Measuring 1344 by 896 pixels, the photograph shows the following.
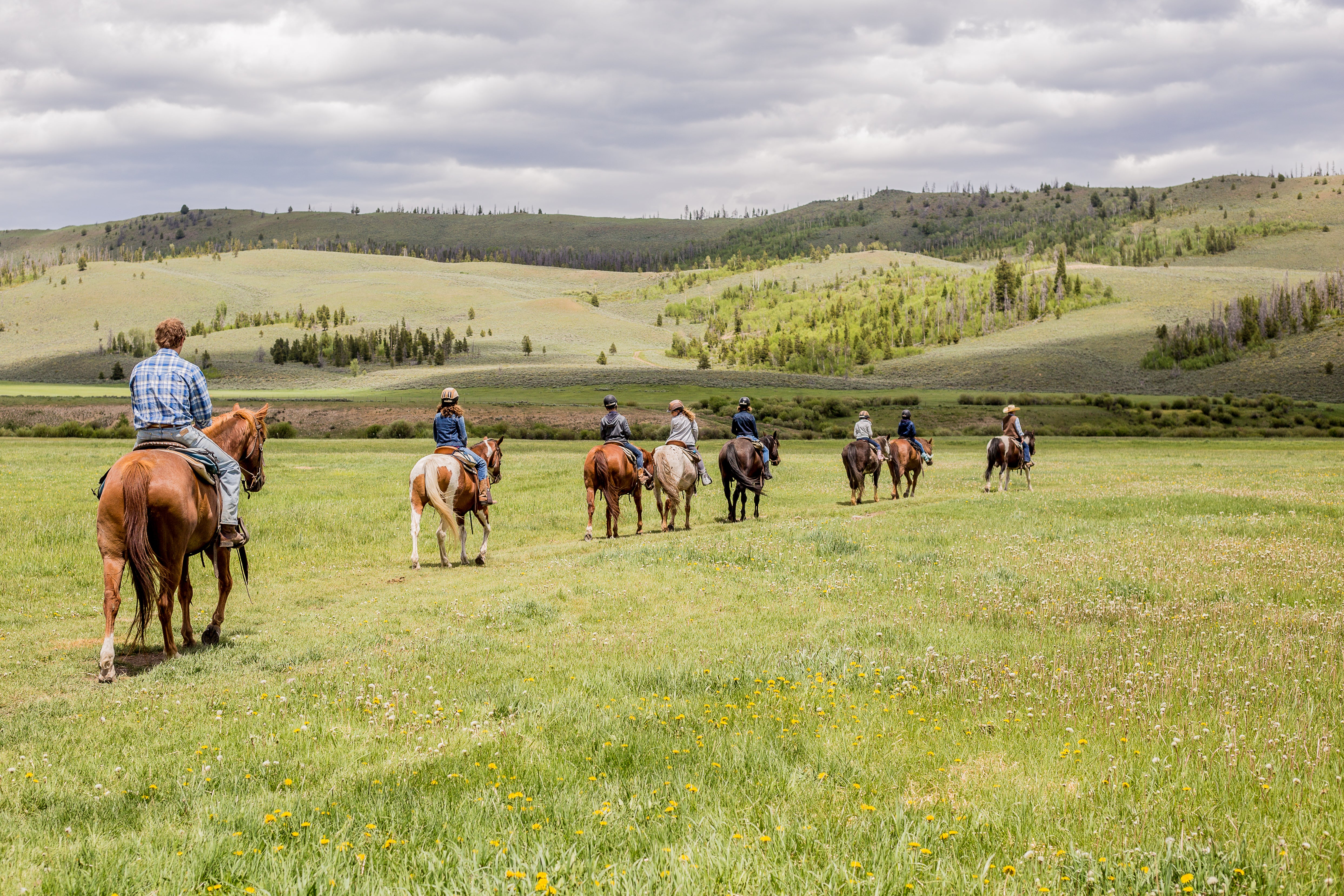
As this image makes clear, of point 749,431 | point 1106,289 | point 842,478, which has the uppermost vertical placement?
point 1106,289

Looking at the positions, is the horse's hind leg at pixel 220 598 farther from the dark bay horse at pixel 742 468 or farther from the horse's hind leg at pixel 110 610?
the dark bay horse at pixel 742 468

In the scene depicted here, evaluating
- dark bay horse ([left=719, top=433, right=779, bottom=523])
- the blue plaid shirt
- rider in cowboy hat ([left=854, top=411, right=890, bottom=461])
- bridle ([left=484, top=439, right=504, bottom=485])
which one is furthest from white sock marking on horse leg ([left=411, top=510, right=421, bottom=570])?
rider in cowboy hat ([left=854, top=411, right=890, bottom=461])

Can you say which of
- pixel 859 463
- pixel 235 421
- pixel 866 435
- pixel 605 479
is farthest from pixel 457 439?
pixel 866 435

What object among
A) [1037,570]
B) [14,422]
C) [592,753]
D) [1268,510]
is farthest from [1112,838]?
[14,422]

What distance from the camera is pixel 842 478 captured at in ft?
127

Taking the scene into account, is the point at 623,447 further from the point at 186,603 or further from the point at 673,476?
the point at 186,603

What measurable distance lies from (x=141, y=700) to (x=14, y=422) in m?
59.5

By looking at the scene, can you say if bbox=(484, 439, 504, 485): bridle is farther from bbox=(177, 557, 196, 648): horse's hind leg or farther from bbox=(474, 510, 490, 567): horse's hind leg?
bbox=(177, 557, 196, 648): horse's hind leg

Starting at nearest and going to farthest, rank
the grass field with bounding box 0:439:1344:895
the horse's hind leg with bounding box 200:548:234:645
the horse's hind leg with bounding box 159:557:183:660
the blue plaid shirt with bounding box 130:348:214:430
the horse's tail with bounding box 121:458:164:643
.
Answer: the grass field with bounding box 0:439:1344:895, the horse's tail with bounding box 121:458:164:643, the horse's hind leg with bounding box 159:557:183:660, the blue plaid shirt with bounding box 130:348:214:430, the horse's hind leg with bounding box 200:548:234:645

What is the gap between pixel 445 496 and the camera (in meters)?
19.1

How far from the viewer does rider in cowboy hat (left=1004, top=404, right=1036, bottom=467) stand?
31844 mm

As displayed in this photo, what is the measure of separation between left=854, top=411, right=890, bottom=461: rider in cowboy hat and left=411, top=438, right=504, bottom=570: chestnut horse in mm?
14893

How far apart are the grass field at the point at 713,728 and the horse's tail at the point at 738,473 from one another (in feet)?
26.5

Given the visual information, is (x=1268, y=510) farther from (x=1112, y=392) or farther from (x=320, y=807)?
(x=1112, y=392)
